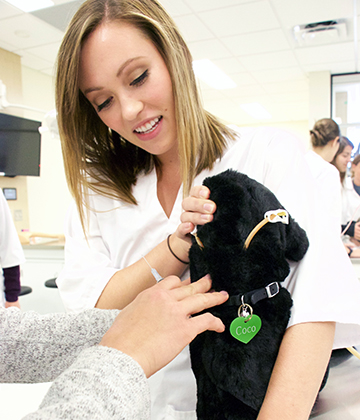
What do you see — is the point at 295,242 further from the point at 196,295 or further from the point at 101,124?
the point at 101,124

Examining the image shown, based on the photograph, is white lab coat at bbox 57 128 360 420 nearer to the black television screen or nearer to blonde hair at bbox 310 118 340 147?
blonde hair at bbox 310 118 340 147

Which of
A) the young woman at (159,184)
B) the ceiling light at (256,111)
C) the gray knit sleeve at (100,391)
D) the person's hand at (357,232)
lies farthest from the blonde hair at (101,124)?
the ceiling light at (256,111)

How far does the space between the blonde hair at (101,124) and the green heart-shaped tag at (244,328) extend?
0.40 m

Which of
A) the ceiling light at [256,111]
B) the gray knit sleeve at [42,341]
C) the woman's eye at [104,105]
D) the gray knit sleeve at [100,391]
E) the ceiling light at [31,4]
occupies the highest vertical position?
Answer: the ceiling light at [31,4]

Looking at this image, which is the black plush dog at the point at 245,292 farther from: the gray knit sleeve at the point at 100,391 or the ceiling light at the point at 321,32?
the ceiling light at the point at 321,32

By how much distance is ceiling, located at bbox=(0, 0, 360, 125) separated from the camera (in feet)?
12.4

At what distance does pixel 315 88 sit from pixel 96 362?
6447mm

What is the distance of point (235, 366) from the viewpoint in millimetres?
650

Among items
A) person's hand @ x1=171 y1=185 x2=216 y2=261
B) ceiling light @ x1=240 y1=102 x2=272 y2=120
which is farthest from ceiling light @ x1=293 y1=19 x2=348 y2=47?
person's hand @ x1=171 y1=185 x2=216 y2=261

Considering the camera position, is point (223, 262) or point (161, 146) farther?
point (161, 146)

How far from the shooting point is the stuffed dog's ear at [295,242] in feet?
2.27

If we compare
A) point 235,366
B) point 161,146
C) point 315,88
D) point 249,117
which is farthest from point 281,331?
point 249,117

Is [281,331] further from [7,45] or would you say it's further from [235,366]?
[7,45]

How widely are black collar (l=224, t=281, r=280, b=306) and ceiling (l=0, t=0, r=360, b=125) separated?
3269 millimetres
